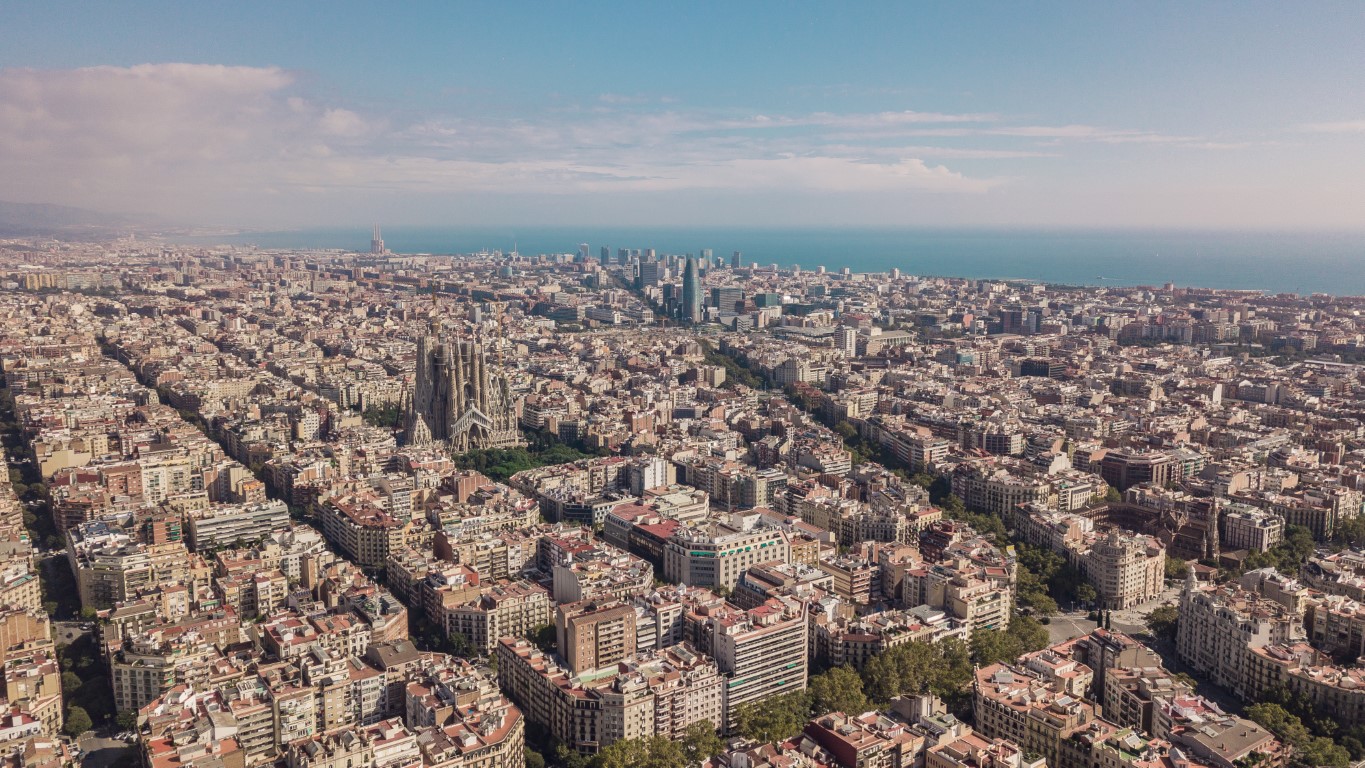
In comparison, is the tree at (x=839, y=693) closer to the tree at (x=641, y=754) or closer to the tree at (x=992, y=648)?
the tree at (x=992, y=648)

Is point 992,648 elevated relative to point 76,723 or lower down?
elevated

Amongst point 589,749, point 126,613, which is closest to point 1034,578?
point 589,749

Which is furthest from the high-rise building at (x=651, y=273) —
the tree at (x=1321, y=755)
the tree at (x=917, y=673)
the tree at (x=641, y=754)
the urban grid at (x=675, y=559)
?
the tree at (x=1321, y=755)

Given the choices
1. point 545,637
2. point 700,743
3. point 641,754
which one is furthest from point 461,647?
point 700,743

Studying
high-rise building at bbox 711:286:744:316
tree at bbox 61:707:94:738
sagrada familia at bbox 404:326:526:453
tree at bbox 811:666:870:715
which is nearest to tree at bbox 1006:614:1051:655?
tree at bbox 811:666:870:715

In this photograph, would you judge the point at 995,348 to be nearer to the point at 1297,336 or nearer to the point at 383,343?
the point at 1297,336

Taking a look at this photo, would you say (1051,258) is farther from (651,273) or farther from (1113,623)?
(1113,623)
